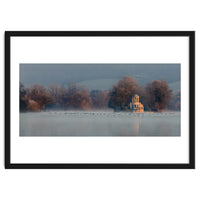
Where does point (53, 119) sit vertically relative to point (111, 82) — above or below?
below

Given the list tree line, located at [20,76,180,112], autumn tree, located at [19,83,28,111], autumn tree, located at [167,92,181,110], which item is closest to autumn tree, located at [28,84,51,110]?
tree line, located at [20,76,180,112]

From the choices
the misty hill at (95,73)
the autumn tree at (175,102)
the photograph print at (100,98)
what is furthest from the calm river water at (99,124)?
the misty hill at (95,73)

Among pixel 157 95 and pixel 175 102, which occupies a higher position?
pixel 157 95

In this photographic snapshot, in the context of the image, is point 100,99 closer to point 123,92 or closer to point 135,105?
point 123,92

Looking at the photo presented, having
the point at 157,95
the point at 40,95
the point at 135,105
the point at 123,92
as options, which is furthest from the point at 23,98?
the point at 157,95
